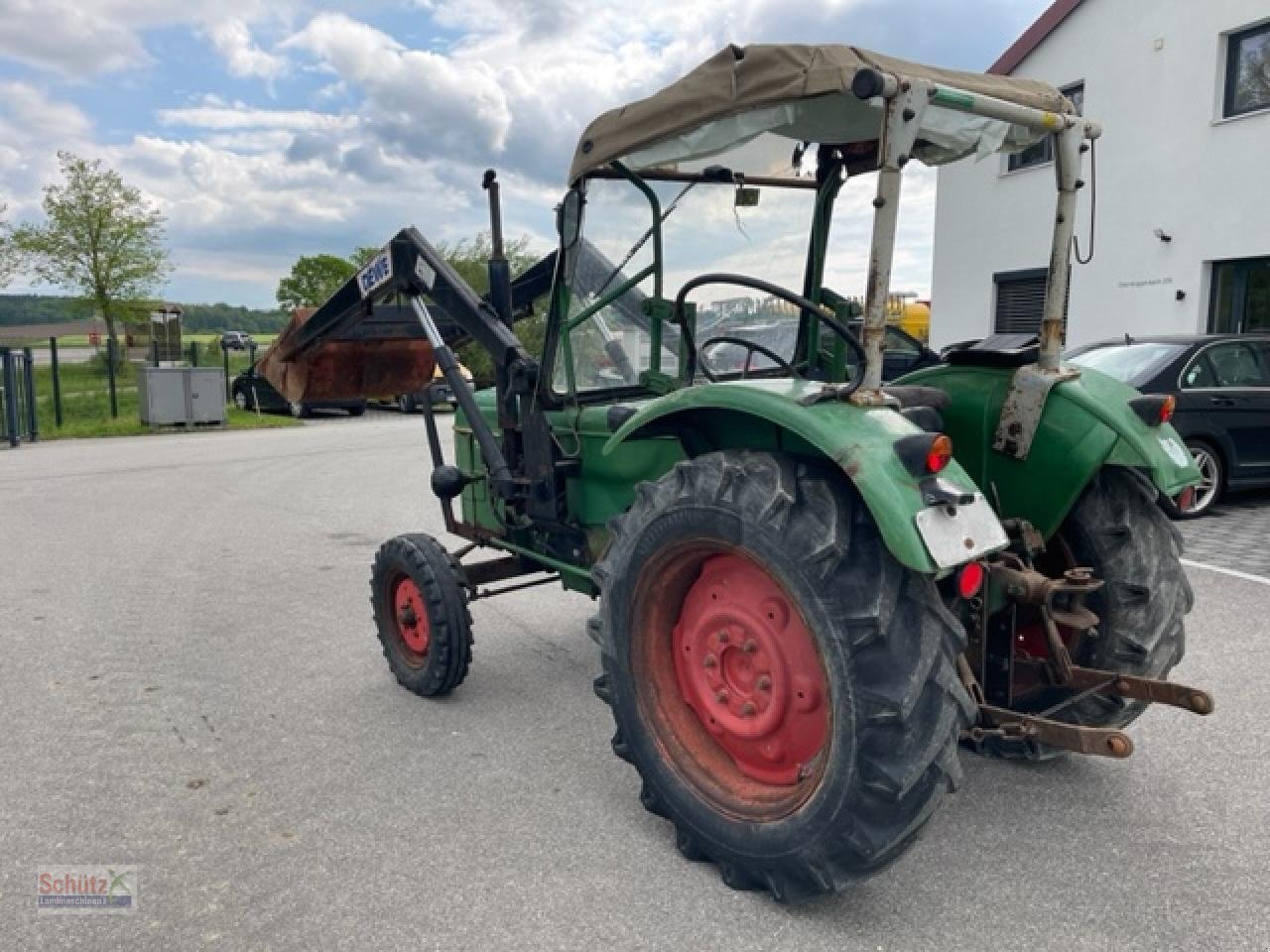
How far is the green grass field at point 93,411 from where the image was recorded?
18391 millimetres

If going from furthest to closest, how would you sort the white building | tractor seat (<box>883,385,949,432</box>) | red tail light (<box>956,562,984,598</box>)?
the white building, tractor seat (<box>883,385,949,432</box>), red tail light (<box>956,562,984,598</box>)

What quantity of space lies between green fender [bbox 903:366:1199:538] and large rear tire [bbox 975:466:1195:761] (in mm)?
115

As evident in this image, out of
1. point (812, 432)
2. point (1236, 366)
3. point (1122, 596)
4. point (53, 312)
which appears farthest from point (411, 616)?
point (53, 312)

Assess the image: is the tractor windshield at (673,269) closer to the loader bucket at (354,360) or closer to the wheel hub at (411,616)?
the wheel hub at (411,616)

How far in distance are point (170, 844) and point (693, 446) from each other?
2061 mm

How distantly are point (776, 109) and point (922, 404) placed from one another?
105 cm

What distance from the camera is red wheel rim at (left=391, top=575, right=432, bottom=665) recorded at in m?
4.34

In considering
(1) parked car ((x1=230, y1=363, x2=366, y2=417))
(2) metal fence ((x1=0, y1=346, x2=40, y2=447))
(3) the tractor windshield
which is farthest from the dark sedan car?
(1) parked car ((x1=230, y1=363, x2=366, y2=417))

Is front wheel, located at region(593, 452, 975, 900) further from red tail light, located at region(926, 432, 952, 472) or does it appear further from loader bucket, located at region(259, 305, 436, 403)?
loader bucket, located at region(259, 305, 436, 403)

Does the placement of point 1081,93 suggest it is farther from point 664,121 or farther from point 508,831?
point 508,831

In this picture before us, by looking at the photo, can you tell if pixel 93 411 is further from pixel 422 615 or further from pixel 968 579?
pixel 968 579

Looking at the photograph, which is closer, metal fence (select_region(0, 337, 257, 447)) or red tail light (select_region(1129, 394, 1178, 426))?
red tail light (select_region(1129, 394, 1178, 426))

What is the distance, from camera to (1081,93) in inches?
580

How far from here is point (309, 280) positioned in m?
46.6
